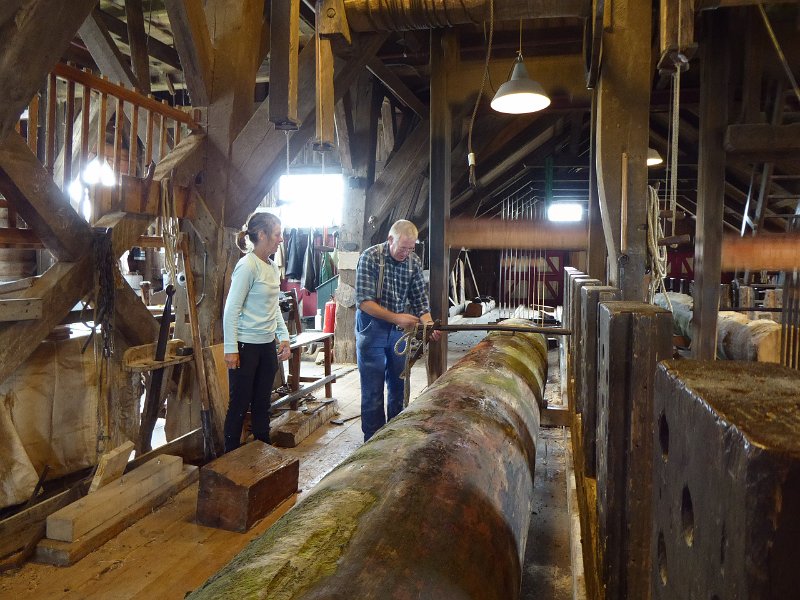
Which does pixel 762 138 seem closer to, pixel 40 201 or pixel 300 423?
pixel 300 423

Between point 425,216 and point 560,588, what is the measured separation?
5.86 meters

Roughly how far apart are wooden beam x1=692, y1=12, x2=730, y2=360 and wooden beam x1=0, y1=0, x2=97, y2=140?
5.11 metres

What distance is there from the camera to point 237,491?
3.35 m

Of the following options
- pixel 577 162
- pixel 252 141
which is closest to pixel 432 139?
pixel 252 141

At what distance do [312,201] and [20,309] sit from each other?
26.8 feet

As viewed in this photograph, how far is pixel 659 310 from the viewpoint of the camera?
1382 millimetres

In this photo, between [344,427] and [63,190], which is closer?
[63,190]

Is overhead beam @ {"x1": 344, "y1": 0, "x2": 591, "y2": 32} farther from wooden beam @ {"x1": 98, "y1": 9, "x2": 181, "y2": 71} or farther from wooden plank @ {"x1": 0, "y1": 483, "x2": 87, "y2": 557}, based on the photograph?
wooden beam @ {"x1": 98, "y1": 9, "x2": 181, "y2": 71}

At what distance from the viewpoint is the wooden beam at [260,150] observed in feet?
14.3

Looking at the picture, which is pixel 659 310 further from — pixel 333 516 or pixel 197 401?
pixel 197 401

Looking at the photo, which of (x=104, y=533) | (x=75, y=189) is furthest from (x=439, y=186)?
(x=75, y=189)

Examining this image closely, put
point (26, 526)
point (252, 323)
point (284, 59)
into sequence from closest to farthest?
point (284, 59)
point (26, 526)
point (252, 323)

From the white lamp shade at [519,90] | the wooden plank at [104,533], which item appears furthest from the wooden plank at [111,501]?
the white lamp shade at [519,90]

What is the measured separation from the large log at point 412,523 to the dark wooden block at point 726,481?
0.51m
